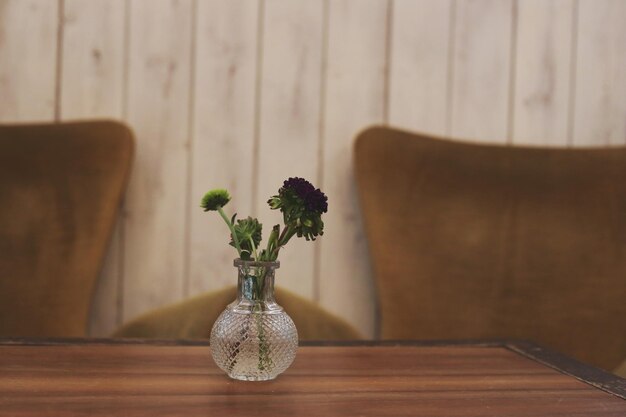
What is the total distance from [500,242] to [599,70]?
581mm

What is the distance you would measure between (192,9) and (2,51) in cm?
45

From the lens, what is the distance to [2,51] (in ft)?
5.22

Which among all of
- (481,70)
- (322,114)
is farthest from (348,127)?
(481,70)

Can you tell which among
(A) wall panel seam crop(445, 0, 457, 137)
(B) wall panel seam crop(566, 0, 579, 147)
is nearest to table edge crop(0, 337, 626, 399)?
(A) wall panel seam crop(445, 0, 457, 137)

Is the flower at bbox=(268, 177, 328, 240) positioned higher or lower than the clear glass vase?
higher

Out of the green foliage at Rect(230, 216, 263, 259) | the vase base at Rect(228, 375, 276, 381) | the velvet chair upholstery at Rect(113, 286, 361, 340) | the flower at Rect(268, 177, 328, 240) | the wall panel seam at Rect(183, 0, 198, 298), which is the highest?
the wall panel seam at Rect(183, 0, 198, 298)

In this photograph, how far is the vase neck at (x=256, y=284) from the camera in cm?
78

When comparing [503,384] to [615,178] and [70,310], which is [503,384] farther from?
[70,310]

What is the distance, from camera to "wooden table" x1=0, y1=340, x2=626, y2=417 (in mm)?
715

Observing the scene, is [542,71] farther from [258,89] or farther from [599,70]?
[258,89]

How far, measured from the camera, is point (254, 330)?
777mm

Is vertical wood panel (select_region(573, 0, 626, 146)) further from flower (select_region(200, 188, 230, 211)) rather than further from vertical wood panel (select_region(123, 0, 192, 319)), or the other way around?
flower (select_region(200, 188, 230, 211))

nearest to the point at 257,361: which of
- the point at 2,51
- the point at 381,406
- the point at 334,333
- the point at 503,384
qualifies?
the point at 381,406

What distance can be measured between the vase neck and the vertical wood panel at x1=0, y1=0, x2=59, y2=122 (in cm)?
102
